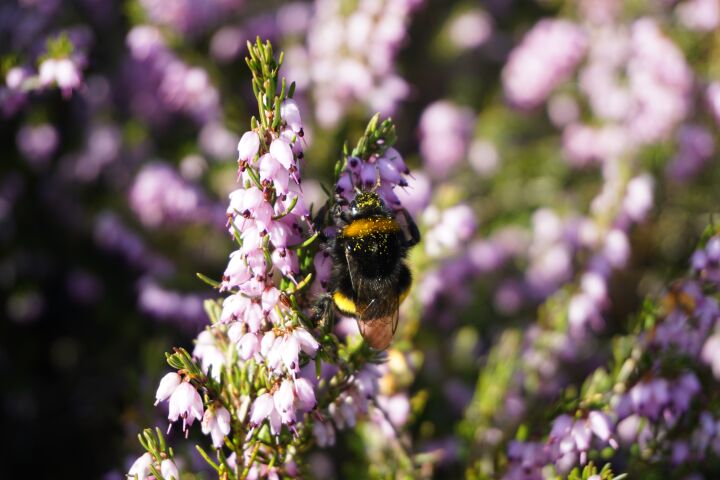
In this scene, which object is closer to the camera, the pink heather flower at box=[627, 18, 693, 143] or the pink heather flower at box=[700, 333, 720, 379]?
the pink heather flower at box=[700, 333, 720, 379]

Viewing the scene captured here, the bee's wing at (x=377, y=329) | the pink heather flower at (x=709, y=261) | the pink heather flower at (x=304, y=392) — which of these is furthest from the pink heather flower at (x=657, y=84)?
the pink heather flower at (x=304, y=392)

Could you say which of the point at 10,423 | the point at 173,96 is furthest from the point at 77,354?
the point at 173,96

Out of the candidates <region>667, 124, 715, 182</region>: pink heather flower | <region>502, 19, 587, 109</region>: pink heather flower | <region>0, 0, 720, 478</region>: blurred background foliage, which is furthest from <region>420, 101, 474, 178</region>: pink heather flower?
<region>667, 124, 715, 182</region>: pink heather flower

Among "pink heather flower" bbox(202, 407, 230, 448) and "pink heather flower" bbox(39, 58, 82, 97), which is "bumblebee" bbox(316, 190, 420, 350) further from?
"pink heather flower" bbox(39, 58, 82, 97)

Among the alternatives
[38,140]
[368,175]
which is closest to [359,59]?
[38,140]

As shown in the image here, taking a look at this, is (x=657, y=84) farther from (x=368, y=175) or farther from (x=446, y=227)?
(x=368, y=175)

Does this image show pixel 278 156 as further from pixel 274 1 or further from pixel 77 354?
pixel 274 1
